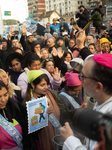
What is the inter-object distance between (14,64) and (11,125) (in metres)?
1.87

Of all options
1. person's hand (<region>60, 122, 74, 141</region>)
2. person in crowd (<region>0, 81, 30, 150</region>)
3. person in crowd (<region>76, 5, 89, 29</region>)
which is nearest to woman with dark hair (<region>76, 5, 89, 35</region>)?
person in crowd (<region>76, 5, 89, 29</region>)

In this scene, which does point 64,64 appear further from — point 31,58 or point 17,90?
point 17,90

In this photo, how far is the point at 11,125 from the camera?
74.1 inches

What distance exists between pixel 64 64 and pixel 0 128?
270 cm

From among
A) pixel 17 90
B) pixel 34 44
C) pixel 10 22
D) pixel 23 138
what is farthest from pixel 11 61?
pixel 10 22

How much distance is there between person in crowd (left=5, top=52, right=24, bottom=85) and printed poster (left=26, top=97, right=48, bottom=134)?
171 cm

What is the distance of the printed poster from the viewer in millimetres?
1807

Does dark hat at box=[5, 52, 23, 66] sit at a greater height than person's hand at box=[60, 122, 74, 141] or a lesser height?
greater

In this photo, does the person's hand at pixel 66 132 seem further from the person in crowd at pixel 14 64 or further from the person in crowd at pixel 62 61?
the person in crowd at pixel 62 61

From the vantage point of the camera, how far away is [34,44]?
5102 millimetres

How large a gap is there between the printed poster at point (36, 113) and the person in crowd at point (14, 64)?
1.71 metres

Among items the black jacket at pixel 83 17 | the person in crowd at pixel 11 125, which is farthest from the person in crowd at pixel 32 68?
the black jacket at pixel 83 17

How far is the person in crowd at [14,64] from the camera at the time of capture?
3494 mm

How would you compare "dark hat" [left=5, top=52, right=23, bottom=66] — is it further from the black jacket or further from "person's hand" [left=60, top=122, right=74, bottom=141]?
the black jacket
